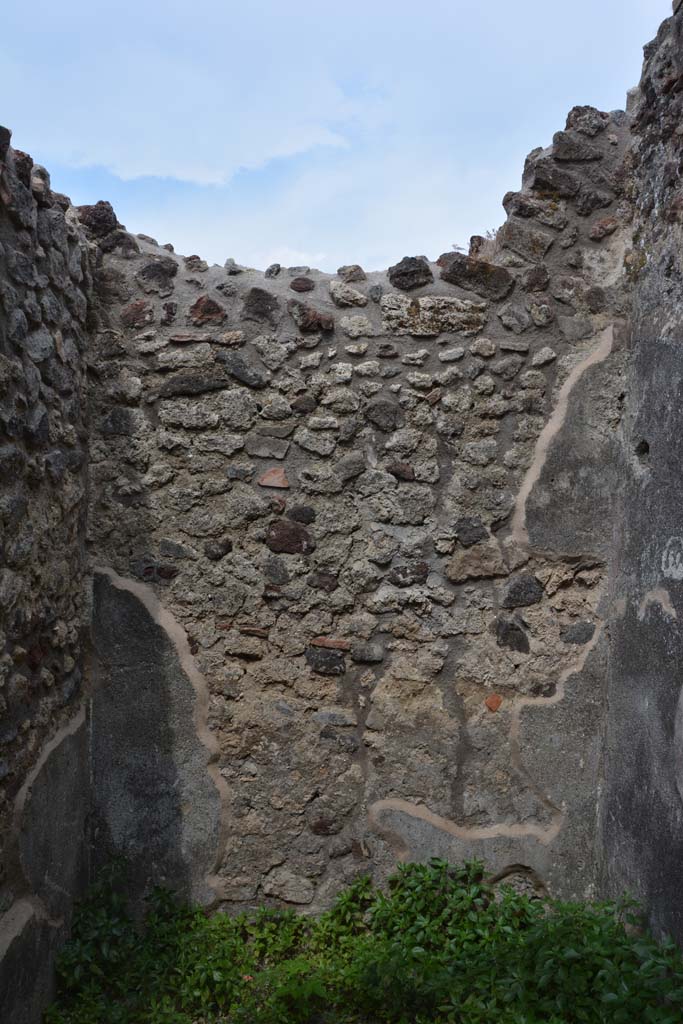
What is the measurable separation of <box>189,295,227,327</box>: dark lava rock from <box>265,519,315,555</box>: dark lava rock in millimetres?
816

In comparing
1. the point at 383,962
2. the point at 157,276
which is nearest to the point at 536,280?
the point at 157,276

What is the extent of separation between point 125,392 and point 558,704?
78.4 inches

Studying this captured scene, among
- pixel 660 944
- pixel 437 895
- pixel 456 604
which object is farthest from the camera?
pixel 456 604

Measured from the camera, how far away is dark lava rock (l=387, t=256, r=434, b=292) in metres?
3.37

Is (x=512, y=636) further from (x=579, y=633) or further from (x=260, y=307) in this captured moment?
(x=260, y=307)

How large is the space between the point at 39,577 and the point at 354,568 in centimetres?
113

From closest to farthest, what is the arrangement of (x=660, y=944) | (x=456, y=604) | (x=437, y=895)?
(x=660, y=944)
(x=437, y=895)
(x=456, y=604)

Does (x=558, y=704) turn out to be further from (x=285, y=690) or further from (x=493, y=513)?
(x=285, y=690)

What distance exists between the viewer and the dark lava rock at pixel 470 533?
10.6 ft

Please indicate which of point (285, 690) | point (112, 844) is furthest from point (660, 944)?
point (112, 844)

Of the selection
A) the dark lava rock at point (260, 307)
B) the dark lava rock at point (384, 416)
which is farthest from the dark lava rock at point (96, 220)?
the dark lava rock at point (384, 416)

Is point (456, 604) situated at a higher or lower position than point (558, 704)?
higher

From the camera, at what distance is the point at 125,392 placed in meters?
3.24

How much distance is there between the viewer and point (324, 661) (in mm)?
3195
